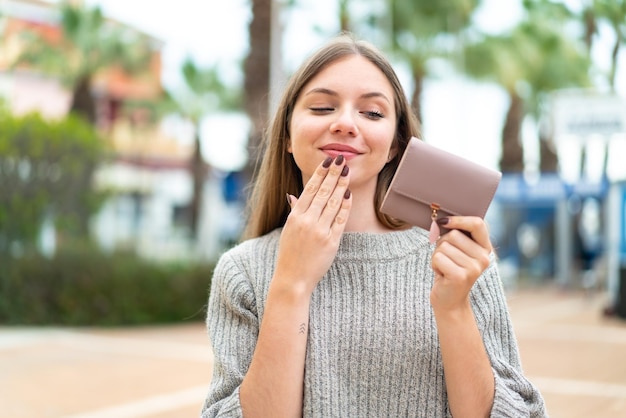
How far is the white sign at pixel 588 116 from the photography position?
39.4 ft

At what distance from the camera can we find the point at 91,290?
12875mm

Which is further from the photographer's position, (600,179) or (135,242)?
(600,179)

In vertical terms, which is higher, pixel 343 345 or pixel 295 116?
pixel 295 116

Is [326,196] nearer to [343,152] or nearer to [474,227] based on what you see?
[343,152]

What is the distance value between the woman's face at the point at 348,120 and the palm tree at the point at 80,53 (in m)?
23.4

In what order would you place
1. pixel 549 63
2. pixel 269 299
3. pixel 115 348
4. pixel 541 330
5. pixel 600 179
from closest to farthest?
pixel 269 299
pixel 115 348
pixel 541 330
pixel 600 179
pixel 549 63

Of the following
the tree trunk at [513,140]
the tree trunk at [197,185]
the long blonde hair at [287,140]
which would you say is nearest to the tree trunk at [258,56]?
the long blonde hair at [287,140]

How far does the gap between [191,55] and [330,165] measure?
3081cm

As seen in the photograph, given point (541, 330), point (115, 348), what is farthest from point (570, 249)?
point (115, 348)

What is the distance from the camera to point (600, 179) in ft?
64.2

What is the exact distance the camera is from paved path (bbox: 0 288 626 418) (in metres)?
6.99

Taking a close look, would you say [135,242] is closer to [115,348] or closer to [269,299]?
[115,348]

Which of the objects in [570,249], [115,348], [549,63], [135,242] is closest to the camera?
[115,348]

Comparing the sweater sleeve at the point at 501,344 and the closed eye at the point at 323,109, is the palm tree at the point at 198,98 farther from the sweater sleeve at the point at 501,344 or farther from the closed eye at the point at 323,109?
the sweater sleeve at the point at 501,344
